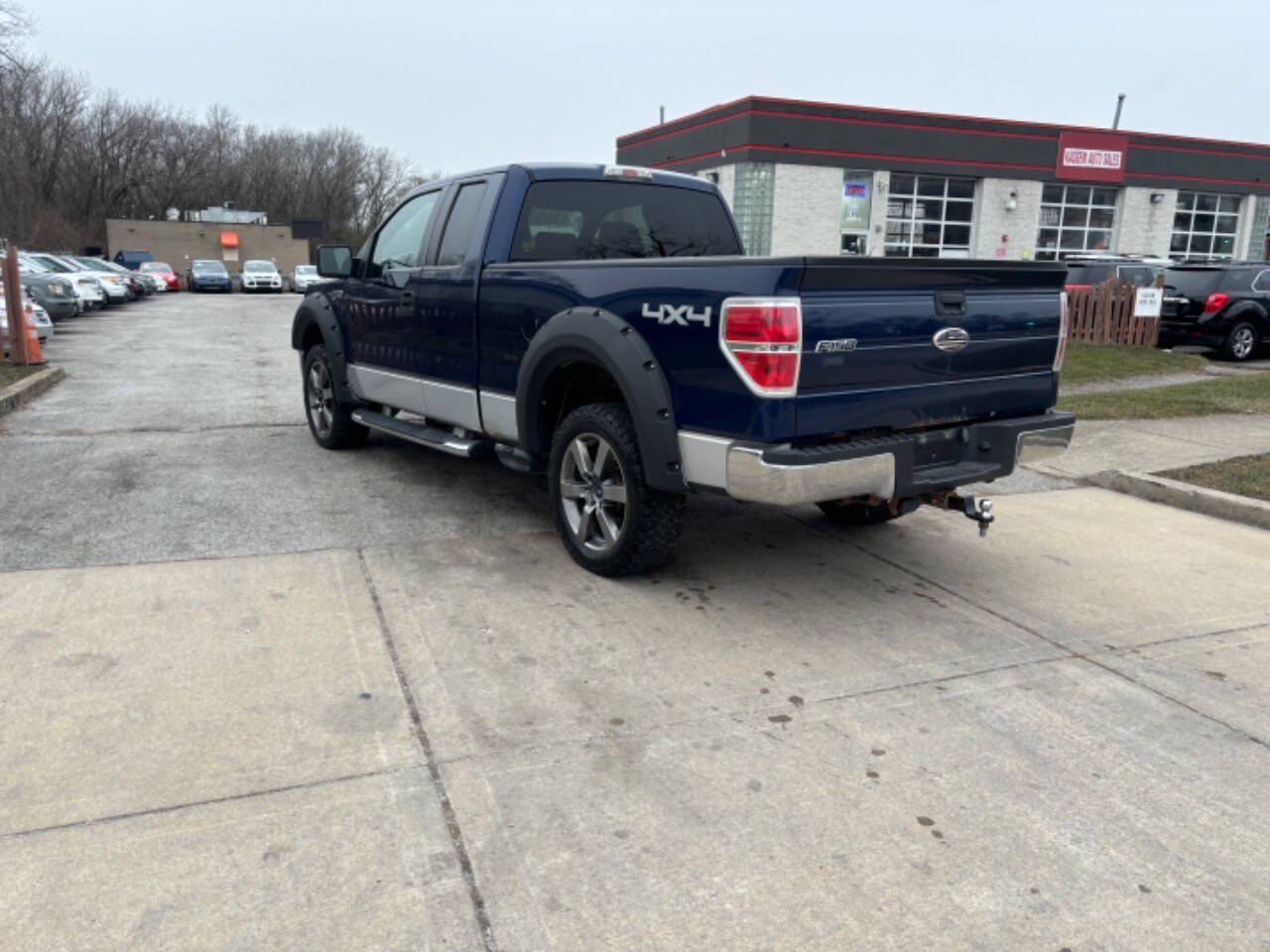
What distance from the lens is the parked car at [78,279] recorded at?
23281 millimetres

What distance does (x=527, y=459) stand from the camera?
216 inches

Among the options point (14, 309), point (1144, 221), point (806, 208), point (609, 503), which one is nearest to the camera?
point (609, 503)

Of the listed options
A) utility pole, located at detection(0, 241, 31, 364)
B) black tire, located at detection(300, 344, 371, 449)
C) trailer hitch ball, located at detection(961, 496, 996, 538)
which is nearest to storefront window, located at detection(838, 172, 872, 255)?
utility pole, located at detection(0, 241, 31, 364)

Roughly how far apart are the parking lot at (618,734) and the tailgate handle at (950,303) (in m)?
1.41

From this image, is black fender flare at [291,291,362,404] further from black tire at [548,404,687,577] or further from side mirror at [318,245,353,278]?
black tire at [548,404,687,577]

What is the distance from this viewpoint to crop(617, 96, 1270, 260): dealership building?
2728 centimetres

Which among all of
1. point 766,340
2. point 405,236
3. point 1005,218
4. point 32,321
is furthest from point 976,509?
point 1005,218

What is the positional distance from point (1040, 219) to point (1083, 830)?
31.2 meters

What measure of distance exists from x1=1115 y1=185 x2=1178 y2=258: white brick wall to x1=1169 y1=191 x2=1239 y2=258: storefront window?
75cm

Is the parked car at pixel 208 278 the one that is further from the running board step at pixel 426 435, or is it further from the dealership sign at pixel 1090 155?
the running board step at pixel 426 435

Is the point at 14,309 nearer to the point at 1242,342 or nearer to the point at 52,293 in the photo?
the point at 52,293

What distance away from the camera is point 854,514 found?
598 centimetres

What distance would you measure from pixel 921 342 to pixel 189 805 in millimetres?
3326

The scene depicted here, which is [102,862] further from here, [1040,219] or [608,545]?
[1040,219]
